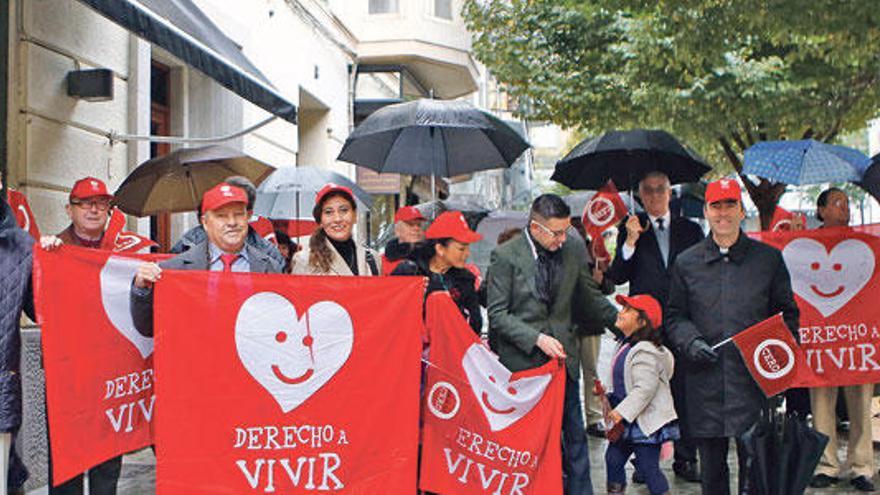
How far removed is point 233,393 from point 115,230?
172 centimetres

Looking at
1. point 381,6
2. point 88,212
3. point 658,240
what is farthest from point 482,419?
point 381,6

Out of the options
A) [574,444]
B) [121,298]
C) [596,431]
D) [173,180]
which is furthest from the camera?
[596,431]

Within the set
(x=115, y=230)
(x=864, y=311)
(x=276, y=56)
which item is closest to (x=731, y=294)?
(x=864, y=311)

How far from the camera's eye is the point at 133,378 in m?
4.78

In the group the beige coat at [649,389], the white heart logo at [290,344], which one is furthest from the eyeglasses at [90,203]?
the beige coat at [649,389]

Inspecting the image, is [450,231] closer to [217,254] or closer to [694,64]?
[217,254]

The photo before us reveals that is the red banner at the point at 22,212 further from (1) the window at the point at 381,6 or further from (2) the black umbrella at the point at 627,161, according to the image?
(1) the window at the point at 381,6

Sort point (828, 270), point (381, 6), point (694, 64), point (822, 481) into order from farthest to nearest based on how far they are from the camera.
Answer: point (381, 6)
point (694, 64)
point (828, 270)
point (822, 481)

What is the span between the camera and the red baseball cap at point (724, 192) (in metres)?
4.93

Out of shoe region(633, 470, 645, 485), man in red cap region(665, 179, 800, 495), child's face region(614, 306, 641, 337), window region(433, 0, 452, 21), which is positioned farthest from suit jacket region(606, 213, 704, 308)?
window region(433, 0, 452, 21)

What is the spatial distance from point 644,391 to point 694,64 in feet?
17.5

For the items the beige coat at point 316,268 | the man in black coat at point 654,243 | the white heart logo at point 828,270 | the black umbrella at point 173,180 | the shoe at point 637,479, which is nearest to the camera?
the beige coat at point 316,268

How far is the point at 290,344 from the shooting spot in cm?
465

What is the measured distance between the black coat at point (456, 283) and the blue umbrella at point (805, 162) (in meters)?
2.46
